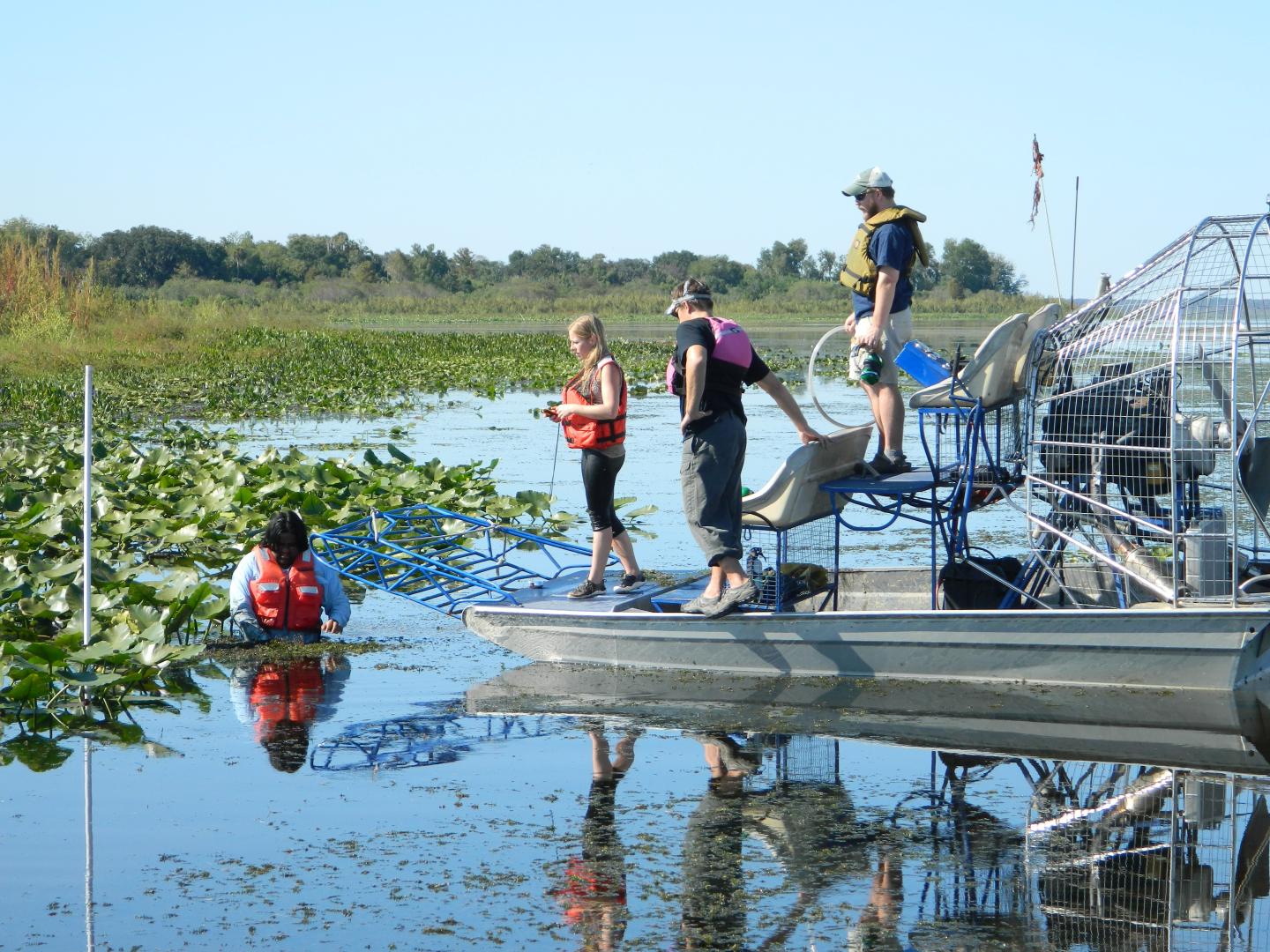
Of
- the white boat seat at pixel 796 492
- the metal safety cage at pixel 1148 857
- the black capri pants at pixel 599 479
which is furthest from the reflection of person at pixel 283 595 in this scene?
the metal safety cage at pixel 1148 857

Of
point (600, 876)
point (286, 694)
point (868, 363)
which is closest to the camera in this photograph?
point (600, 876)

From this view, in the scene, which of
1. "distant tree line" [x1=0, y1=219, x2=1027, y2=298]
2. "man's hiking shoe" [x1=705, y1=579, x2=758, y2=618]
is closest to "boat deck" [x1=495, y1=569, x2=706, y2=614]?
"man's hiking shoe" [x1=705, y1=579, x2=758, y2=618]

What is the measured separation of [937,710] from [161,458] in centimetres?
842

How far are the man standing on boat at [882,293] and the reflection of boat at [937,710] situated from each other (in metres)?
1.25

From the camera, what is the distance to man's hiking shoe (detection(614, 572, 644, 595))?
28.6 feet

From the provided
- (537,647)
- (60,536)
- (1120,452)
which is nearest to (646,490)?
(60,536)

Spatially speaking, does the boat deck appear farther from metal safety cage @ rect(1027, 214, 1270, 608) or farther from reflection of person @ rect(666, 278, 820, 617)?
metal safety cage @ rect(1027, 214, 1270, 608)

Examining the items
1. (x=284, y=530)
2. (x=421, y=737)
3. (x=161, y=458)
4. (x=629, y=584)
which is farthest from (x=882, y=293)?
(x=161, y=458)

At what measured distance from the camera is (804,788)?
6.24 m

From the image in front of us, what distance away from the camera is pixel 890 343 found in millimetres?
7969

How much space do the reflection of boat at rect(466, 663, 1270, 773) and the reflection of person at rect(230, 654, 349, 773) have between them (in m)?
0.79

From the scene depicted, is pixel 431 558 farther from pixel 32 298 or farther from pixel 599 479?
pixel 32 298

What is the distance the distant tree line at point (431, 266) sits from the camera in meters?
86.0

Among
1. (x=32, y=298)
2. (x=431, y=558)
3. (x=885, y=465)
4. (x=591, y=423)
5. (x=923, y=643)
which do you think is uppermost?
(x=32, y=298)
